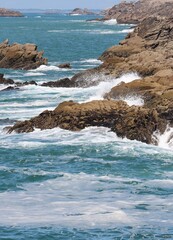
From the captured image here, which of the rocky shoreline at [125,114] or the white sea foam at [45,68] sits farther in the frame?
the white sea foam at [45,68]

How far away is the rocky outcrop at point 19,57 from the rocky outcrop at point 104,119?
3439cm

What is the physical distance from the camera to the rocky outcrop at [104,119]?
31.5 metres

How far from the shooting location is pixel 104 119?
1308 inches

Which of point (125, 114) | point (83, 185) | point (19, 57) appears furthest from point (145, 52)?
point (83, 185)

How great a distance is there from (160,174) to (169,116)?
676 centimetres

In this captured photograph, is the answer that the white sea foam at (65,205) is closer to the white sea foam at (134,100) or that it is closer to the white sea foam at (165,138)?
the white sea foam at (165,138)

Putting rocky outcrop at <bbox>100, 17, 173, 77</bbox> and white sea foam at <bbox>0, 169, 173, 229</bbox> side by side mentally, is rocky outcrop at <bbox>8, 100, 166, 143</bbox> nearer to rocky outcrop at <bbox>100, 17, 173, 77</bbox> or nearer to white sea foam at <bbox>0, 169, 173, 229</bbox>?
white sea foam at <bbox>0, 169, 173, 229</bbox>

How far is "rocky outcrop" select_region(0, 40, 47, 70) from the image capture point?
225ft

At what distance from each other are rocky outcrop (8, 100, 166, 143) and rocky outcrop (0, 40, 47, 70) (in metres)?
34.4

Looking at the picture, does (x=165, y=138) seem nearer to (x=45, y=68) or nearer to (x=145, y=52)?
(x=145, y=52)

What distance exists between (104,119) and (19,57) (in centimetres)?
3815

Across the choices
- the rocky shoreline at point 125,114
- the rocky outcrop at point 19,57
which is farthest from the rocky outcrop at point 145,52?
the rocky shoreline at point 125,114

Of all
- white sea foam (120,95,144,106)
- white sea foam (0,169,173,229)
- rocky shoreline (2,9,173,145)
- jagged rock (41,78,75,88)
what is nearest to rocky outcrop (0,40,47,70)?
jagged rock (41,78,75,88)

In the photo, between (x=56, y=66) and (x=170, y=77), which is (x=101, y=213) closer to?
(x=170, y=77)
